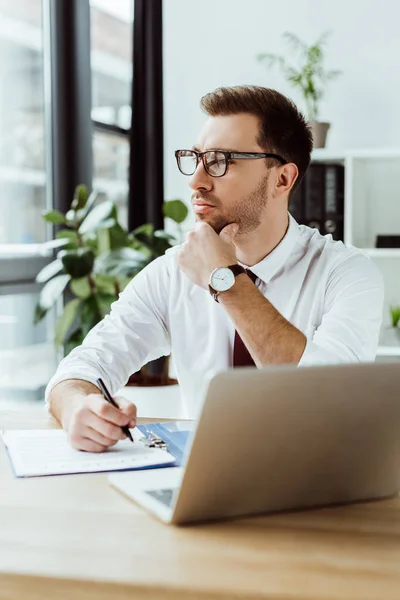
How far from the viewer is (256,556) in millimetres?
825

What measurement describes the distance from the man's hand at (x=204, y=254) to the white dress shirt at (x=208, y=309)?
0.28 feet

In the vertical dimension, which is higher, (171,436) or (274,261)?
(274,261)

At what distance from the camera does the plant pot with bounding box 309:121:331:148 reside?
341 centimetres

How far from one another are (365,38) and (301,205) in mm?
849

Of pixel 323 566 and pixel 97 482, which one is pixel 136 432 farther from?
pixel 323 566

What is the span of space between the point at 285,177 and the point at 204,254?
35 centimetres

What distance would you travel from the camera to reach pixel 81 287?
297 cm

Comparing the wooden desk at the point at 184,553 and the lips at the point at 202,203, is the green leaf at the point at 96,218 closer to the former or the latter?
the lips at the point at 202,203

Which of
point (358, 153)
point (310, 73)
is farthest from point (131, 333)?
point (310, 73)

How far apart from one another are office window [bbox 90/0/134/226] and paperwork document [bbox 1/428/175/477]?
8.00 ft

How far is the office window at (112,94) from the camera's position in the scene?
361 centimetres

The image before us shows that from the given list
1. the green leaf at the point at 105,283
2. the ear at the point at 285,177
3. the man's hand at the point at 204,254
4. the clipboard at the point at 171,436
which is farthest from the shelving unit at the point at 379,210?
the clipboard at the point at 171,436

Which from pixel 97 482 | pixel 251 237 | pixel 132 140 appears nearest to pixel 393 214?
pixel 132 140

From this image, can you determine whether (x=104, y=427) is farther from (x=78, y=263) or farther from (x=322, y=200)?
(x=322, y=200)
